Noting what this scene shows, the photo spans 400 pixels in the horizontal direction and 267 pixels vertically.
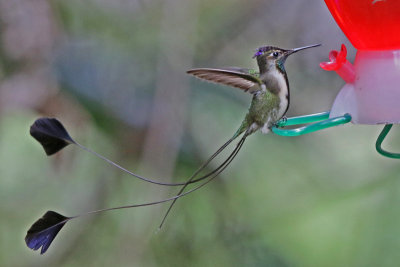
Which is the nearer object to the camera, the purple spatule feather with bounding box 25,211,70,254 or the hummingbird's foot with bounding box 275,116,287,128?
the purple spatule feather with bounding box 25,211,70,254

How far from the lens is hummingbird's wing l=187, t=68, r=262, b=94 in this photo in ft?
5.29

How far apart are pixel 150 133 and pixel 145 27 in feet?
1.94

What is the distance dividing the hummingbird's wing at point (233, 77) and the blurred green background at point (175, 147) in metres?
1.57

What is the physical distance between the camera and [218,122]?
3.59 metres

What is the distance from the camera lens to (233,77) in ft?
5.60

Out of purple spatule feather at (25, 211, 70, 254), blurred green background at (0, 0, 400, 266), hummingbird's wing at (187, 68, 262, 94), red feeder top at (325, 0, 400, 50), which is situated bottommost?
blurred green background at (0, 0, 400, 266)

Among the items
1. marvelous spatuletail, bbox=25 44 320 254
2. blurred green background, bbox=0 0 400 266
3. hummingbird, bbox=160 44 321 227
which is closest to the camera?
marvelous spatuletail, bbox=25 44 320 254

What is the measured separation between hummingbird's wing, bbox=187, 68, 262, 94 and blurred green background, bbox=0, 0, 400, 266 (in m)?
1.57

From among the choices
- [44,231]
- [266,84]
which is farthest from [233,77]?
[44,231]

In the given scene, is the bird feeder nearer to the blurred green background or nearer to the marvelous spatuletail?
the marvelous spatuletail

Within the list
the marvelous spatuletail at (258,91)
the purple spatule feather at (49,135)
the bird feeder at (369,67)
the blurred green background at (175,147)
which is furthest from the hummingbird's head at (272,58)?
the blurred green background at (175,147)

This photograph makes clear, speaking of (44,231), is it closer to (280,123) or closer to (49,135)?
(49,135)

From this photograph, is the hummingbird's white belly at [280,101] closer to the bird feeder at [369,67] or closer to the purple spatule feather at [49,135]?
the bird feeder at [369,67]

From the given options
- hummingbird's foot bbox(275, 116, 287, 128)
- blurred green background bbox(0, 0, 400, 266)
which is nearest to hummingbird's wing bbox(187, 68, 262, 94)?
hummingbird's foot bbox(275, 116, 287, 128)
